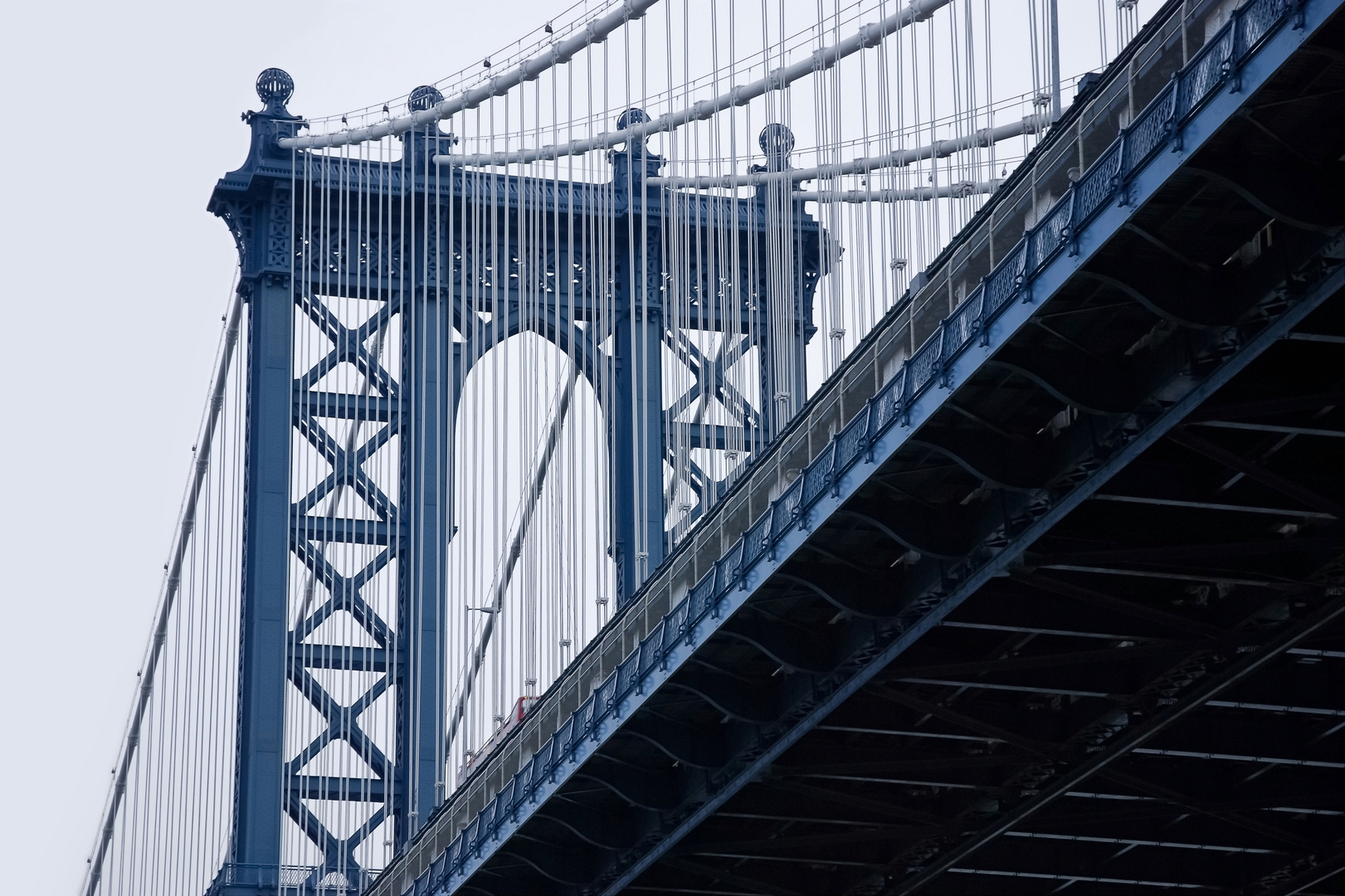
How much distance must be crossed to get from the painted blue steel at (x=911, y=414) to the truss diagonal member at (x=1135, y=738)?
2.41 metres

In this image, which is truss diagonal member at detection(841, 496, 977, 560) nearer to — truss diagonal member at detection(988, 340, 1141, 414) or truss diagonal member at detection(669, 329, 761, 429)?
truss diagonal member at detection(988, 340, 1141, 414)

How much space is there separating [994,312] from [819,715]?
6.85m

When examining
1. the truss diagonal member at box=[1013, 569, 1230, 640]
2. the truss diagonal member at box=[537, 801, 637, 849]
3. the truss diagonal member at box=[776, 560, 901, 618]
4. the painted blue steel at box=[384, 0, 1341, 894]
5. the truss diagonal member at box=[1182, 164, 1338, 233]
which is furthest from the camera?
the truss diagonal member at box=[537, 801, 637, 849]

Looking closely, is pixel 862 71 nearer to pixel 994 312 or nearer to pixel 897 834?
pixel 897 834

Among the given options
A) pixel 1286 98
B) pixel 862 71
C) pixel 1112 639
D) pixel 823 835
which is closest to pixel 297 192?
pixel 862 71

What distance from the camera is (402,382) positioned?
40562 millimetres

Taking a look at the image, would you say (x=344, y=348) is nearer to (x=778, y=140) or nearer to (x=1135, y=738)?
(x=778, y=140)

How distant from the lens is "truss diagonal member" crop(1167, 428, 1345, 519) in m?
20.0

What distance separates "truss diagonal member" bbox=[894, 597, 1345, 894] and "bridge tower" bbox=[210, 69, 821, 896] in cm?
904

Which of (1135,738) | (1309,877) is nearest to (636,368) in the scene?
(1309,877)

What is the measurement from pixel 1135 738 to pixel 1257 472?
566 cm

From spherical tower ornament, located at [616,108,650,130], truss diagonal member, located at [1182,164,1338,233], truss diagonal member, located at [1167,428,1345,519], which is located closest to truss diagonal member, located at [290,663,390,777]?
spherical tower ornament, located at [616,108,650,130]

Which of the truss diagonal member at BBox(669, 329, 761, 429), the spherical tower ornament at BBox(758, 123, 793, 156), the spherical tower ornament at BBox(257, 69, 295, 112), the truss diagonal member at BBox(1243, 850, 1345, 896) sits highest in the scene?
the spherical tower ornament at BBox(257, 69, 295, 112)

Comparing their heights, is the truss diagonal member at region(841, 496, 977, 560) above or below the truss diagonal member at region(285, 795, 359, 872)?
below
